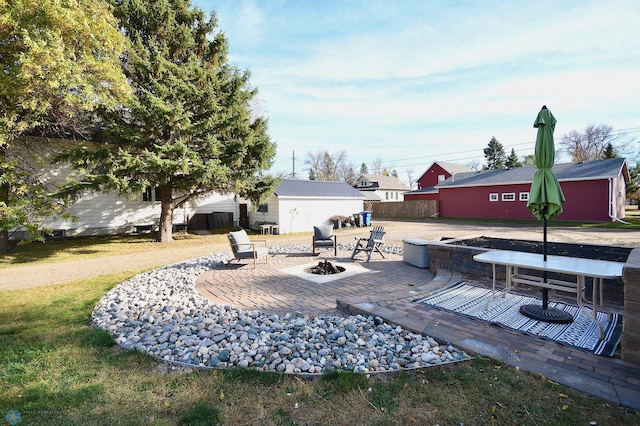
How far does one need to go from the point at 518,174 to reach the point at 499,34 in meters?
17.3

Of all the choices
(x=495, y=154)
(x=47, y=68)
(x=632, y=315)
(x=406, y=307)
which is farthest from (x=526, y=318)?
(x=495, y=154)

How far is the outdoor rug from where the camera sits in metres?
3.21

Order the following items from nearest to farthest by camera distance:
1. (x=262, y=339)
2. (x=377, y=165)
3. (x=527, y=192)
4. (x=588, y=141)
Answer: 1. (x=262, y=339)
2. (x=527, y=192)
3. (x=588, y=141)
4. (x=377, y=165)

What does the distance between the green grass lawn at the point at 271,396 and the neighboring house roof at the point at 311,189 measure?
13599 millimetres

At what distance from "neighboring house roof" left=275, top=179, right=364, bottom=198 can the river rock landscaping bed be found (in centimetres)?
1212

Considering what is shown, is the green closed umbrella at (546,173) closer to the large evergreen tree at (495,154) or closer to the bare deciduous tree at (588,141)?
the large evergreen tree at (495,154)

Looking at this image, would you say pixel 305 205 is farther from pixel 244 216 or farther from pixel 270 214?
pixel 244 216

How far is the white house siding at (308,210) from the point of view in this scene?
16.6 m

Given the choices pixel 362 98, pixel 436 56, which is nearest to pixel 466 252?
pixel 436 56

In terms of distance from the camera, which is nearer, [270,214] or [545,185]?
[545,185]

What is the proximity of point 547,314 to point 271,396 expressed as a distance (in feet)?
11.9

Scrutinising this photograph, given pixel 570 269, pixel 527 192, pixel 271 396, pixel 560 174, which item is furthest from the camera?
pixel 527 192

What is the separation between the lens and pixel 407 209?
91.3 feet

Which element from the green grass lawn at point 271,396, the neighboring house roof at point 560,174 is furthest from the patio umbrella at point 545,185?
the neighboring house roof at point 560,174
